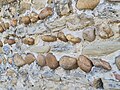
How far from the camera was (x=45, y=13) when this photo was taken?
1703mm

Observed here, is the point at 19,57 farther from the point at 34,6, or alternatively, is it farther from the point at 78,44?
the point at 78,44

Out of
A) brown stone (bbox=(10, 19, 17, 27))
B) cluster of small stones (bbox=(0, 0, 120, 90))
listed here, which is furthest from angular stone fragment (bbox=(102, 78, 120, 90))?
brown stone (bbox=(10, 19, 17, 27))

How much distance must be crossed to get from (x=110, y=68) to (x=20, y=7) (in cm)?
97

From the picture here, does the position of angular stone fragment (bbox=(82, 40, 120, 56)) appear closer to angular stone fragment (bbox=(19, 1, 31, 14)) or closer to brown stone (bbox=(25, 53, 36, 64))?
brown stone (bbox=(25, 53, 36, 64))

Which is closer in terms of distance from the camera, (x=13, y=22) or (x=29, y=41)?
(x=29, y=41)

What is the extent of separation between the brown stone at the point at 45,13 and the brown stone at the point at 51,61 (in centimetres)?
28

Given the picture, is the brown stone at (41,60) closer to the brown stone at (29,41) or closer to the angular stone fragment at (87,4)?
the brown stone at (29,41)

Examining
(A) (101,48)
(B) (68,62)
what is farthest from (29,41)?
(A) (101,48)

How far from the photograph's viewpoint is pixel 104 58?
138cm

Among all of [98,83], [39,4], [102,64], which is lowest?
[98,83]

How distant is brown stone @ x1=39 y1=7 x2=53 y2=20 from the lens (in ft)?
5.50

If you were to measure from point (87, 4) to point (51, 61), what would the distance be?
19.5 inches

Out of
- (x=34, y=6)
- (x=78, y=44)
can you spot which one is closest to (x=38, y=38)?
(x=34, y=6)

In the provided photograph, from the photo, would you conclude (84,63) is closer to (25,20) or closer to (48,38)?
(48,38)
